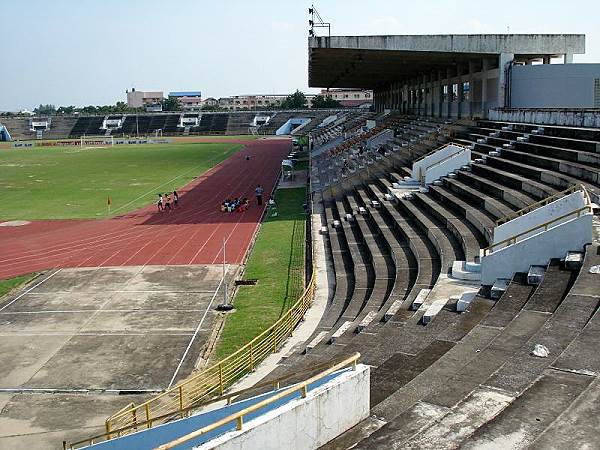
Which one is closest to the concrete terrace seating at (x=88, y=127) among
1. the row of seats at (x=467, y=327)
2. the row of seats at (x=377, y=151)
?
the row of seats at (x=377, y=151)

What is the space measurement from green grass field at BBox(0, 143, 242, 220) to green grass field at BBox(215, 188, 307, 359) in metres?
11.6

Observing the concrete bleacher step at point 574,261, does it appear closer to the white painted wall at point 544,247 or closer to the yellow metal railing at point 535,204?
the white painted wall at point 544,247

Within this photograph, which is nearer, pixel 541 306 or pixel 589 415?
pixel 589 415

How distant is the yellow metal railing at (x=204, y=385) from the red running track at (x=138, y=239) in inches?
385

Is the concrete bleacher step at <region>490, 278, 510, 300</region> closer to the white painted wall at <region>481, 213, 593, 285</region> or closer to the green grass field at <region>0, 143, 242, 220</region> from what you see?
the white painted wall at <region>481, 213, 593, 285</region>

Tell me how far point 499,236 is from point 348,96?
18207cm

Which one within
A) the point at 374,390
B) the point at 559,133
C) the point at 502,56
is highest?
the point at 502,56

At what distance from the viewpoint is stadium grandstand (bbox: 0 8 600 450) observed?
21.4 ft

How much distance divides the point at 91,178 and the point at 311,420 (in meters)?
50.8

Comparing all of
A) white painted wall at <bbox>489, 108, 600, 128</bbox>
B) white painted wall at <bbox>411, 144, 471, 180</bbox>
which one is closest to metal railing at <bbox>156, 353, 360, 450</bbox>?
white painted wall at <bbox>489, 108, 600, 128</bbox>

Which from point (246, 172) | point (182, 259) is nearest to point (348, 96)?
point (246, 172)

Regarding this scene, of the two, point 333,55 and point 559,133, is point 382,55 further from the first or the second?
point 559,133

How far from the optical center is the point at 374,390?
8.02m

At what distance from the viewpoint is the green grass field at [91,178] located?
38.6 m
